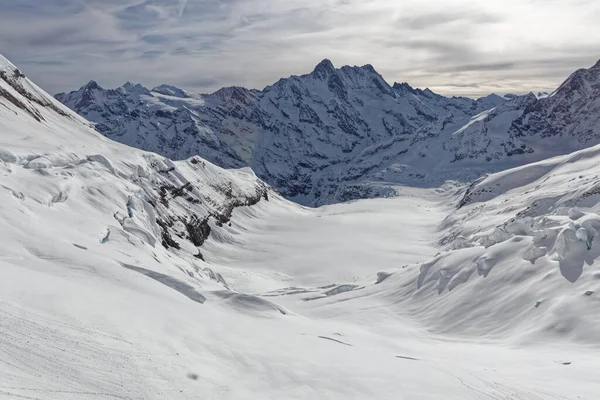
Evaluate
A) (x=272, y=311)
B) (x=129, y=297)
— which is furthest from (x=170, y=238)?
(x=129, y=297)

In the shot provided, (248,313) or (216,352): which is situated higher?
(216,352)

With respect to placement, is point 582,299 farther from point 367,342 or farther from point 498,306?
point 367,342

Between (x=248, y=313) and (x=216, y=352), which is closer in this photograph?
(x=216, y=352)

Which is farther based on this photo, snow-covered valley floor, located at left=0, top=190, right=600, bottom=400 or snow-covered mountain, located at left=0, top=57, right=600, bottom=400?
snow-covered mountain, located at left=0, top=57, right=600, bottom=400

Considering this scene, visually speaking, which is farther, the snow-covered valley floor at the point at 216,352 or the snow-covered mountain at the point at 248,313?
the snow-covered mountain at the point at 248,313

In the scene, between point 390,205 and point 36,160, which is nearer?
point 36,160

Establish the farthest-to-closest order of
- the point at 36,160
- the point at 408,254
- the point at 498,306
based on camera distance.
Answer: the point at 408,254 → the point at 36,160 → the point at 498,306

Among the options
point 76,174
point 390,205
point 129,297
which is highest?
point 76,174

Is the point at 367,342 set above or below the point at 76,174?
below
